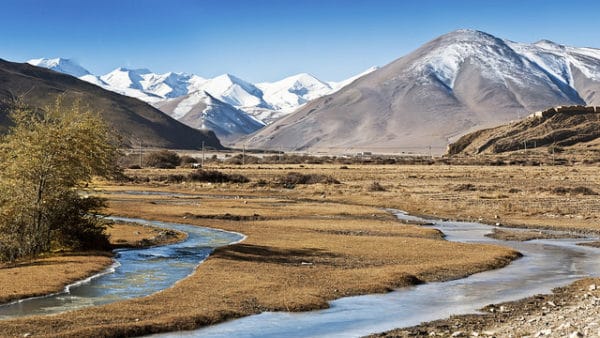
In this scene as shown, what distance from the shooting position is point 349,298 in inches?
1019

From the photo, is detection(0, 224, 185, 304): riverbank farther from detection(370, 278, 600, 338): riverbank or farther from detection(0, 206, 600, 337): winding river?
detection(370, 278, 600, 338): riverbank

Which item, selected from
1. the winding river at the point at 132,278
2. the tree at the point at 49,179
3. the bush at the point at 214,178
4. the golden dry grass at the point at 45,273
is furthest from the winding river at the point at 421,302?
the bush at the point at 214,178

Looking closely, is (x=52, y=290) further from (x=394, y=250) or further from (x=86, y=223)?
(x=394, y=250)

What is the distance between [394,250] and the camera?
122 ft

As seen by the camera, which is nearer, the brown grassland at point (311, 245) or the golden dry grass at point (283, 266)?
the golden dry grass at point (283, 266)

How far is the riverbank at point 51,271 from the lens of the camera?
82.0ft

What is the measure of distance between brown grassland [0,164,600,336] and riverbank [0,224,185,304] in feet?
4.43

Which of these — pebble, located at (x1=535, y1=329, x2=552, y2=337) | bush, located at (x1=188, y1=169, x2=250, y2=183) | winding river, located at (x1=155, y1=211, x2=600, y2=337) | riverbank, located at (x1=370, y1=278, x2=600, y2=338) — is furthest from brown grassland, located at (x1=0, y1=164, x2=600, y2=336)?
bush, located at (x1=188, y1=169, x2=250, y2=183)

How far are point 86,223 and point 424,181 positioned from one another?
69.1 metres

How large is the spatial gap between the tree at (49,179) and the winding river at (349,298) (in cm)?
297

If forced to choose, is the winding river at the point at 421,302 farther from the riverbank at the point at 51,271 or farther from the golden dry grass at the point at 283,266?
the riverbank at the point at 51,271

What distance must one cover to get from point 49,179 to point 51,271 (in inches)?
270

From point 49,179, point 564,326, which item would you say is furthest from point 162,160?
point 564,326

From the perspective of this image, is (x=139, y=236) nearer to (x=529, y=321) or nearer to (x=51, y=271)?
(x=51, y=271)
